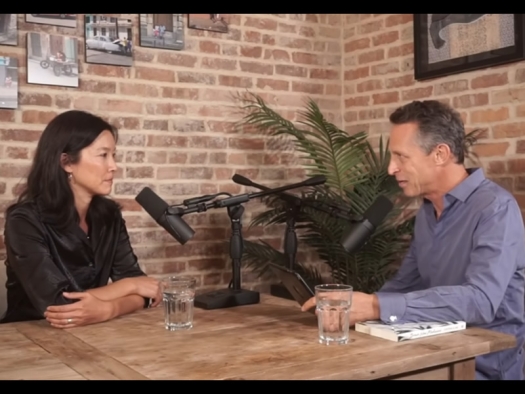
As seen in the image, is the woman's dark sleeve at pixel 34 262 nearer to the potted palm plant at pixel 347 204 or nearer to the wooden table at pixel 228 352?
the wooden table at pixel 228 352

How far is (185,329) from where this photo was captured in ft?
5.65

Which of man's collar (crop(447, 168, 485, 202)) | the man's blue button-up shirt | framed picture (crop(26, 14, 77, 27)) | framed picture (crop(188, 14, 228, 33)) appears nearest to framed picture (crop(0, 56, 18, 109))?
framed picture (crop(26, 14, 77, 27))

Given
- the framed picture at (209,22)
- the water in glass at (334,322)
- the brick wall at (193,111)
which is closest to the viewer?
the water in glass at (334,322)

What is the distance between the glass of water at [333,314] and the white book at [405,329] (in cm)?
10

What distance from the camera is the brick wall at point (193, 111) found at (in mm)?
2803

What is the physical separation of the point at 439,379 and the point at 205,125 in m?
2.06

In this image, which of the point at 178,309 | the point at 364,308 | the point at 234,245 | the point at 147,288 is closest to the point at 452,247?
the point at 364,308

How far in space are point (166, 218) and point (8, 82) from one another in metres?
1.19

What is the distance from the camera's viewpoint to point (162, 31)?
10.1 feet

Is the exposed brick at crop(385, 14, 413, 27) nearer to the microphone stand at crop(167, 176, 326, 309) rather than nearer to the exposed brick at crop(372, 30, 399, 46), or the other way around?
the exposed brick at crop(372, 30, 399, 46)

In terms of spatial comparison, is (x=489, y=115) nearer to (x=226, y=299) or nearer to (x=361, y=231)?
(x=361, y=231)

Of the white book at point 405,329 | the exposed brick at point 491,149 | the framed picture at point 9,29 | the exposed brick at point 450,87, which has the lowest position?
the white book at point 405,329

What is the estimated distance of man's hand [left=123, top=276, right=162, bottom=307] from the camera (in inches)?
80.0

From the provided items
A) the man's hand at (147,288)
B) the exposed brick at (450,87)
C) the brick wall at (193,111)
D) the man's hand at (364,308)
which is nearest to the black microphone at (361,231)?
the man's hand at (364,308)
